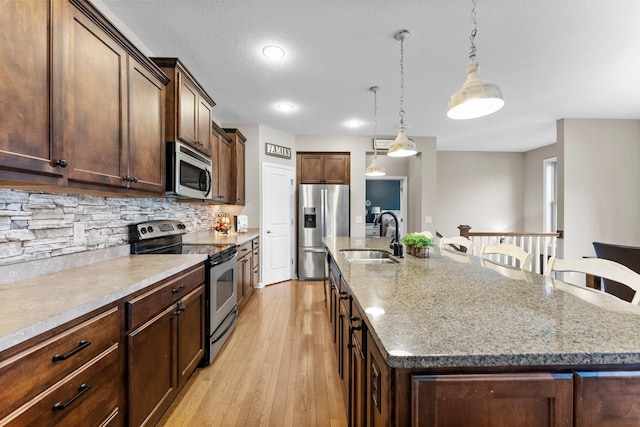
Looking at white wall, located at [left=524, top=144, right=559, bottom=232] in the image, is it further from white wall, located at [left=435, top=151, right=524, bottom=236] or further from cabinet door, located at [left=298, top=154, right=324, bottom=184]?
cabinet door, located at [left=298, top=154, right=324, bottom=184]

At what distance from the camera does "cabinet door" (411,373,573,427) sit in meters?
0.68

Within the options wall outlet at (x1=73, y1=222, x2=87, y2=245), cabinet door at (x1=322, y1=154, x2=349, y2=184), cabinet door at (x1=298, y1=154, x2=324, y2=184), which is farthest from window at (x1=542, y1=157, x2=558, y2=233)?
wall outlet at (x1=73, y1=222, x2=87, y2=245)

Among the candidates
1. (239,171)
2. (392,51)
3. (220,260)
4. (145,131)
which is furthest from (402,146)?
(239,171)

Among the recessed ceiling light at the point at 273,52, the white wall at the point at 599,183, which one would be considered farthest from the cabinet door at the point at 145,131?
the white wall at the point at 599,183

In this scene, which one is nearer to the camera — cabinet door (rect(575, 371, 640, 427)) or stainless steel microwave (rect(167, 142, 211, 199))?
cabinet door (rect(575, 371, 640, 427))

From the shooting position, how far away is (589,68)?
2.75m

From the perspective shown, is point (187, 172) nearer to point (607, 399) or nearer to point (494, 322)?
point (494, 322)

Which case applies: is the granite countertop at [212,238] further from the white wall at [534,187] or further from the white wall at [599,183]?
the white wall at [534,187]

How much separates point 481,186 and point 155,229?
675 centimetres

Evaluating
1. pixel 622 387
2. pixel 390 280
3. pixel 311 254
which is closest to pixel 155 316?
pixel 390 280

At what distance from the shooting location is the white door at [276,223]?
14.9ft

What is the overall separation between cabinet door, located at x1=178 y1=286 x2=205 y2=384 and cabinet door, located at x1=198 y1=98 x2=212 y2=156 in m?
1.39

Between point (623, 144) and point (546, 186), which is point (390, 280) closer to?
point (623, 144)

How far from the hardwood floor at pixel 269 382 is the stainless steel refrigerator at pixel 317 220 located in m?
1.78
